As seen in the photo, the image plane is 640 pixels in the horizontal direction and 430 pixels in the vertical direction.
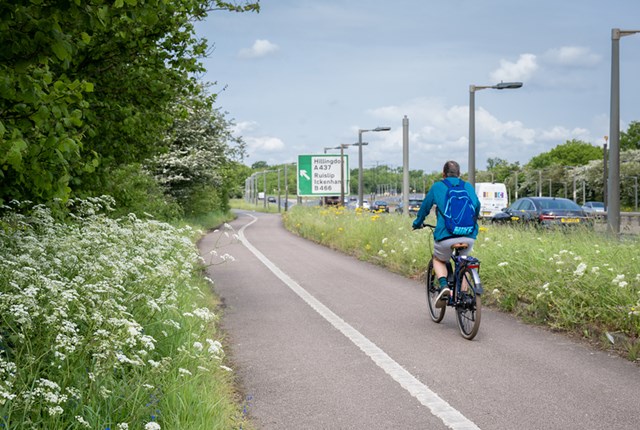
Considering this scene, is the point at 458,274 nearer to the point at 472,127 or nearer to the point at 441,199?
the point at 441,199

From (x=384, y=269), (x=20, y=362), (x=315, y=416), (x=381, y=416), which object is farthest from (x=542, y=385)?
(x=384, y=269)

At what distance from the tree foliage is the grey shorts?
12.3ft

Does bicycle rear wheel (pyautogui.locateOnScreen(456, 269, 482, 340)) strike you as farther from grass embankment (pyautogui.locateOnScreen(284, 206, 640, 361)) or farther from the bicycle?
grass embankment (pyautogui.locateOnScreen(284, 206, 640, 361))

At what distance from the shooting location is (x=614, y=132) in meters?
14.3

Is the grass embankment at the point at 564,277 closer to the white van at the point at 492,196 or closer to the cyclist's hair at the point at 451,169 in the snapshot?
the cyclist's hair at the point at 451,169

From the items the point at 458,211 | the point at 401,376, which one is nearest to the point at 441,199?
the point at 458,211

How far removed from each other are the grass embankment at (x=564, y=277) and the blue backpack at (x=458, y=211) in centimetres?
118

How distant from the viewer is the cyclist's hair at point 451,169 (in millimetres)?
8000

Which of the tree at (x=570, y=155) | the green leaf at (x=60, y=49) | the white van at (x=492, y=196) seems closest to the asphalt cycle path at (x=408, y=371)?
the green leaf at (x=60, y=49)

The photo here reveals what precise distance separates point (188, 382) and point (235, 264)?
1230 cm

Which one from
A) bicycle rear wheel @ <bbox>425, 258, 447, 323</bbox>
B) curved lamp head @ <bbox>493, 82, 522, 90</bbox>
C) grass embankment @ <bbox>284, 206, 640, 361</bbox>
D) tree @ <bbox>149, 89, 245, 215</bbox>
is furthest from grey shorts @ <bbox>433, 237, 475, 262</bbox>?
tree @ <bbox>149, 89, 245, 215</bbox>

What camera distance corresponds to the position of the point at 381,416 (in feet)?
16.6

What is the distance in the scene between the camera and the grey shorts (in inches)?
314

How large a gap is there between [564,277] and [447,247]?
167 cm
